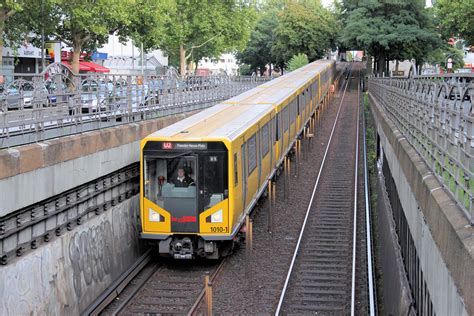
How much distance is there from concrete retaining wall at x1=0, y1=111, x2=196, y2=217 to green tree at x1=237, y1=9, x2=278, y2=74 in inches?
2719

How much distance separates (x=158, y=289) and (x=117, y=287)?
0.81 metres

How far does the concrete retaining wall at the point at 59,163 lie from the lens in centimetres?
1022

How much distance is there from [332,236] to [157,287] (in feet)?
17.5

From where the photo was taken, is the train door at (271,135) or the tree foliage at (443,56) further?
the tree foliage at (443,56)

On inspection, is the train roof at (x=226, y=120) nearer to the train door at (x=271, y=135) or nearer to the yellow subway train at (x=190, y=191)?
the yellow subway train at (x=190, y=191)

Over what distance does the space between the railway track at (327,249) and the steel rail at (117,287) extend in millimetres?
3004

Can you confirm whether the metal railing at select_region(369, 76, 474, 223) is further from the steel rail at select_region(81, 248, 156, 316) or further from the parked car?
the parked car

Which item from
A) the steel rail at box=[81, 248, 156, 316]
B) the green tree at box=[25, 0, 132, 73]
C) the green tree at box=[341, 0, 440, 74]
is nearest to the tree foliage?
the green tree at box=[341, 0, 440, 74]

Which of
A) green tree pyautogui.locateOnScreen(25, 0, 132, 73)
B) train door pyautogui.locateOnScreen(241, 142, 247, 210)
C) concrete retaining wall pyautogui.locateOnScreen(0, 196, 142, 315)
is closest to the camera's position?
concrete retaining wall pyautogui.locateOnScreen(0, 196, 142, 315)

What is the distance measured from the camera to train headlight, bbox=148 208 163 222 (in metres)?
14.3

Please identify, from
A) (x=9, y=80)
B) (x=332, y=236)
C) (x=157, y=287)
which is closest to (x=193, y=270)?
(x=157, y=287)

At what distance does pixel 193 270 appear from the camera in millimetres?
14883

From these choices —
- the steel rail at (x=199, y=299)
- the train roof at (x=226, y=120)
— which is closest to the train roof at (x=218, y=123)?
the train roof at (x=226, y=120)

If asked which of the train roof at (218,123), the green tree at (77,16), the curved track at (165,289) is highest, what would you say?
the green tree at (77,16)
